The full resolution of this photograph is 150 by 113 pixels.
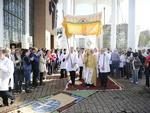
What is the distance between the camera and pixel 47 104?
497 inches

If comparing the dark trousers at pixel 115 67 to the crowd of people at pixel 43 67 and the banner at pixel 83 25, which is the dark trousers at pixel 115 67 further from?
the banner at pixel 83 25

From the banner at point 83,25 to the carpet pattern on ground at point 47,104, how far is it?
304 inches

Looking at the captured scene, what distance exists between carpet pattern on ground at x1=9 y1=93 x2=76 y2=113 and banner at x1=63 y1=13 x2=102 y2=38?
772 centimetres

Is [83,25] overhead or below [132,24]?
below

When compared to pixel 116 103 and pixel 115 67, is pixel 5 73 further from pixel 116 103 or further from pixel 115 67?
pixel 115 67

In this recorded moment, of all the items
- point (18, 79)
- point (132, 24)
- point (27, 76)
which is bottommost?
point (18, 79)

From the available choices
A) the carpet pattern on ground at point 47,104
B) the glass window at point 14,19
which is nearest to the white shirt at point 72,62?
the carpet pattern on ground at point 47,104

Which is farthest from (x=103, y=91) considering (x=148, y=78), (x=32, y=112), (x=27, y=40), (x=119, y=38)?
(x=119, y=38)

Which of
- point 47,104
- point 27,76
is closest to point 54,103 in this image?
point 47,104

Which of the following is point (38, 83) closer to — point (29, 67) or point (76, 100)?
point (29, 67)

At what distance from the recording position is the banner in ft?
71.3

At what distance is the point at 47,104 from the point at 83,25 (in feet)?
32.9

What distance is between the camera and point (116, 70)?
81.0 feet

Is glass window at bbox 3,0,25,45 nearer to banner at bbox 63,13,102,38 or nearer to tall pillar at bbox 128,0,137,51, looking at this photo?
banner at bbox 63,13,102,38
